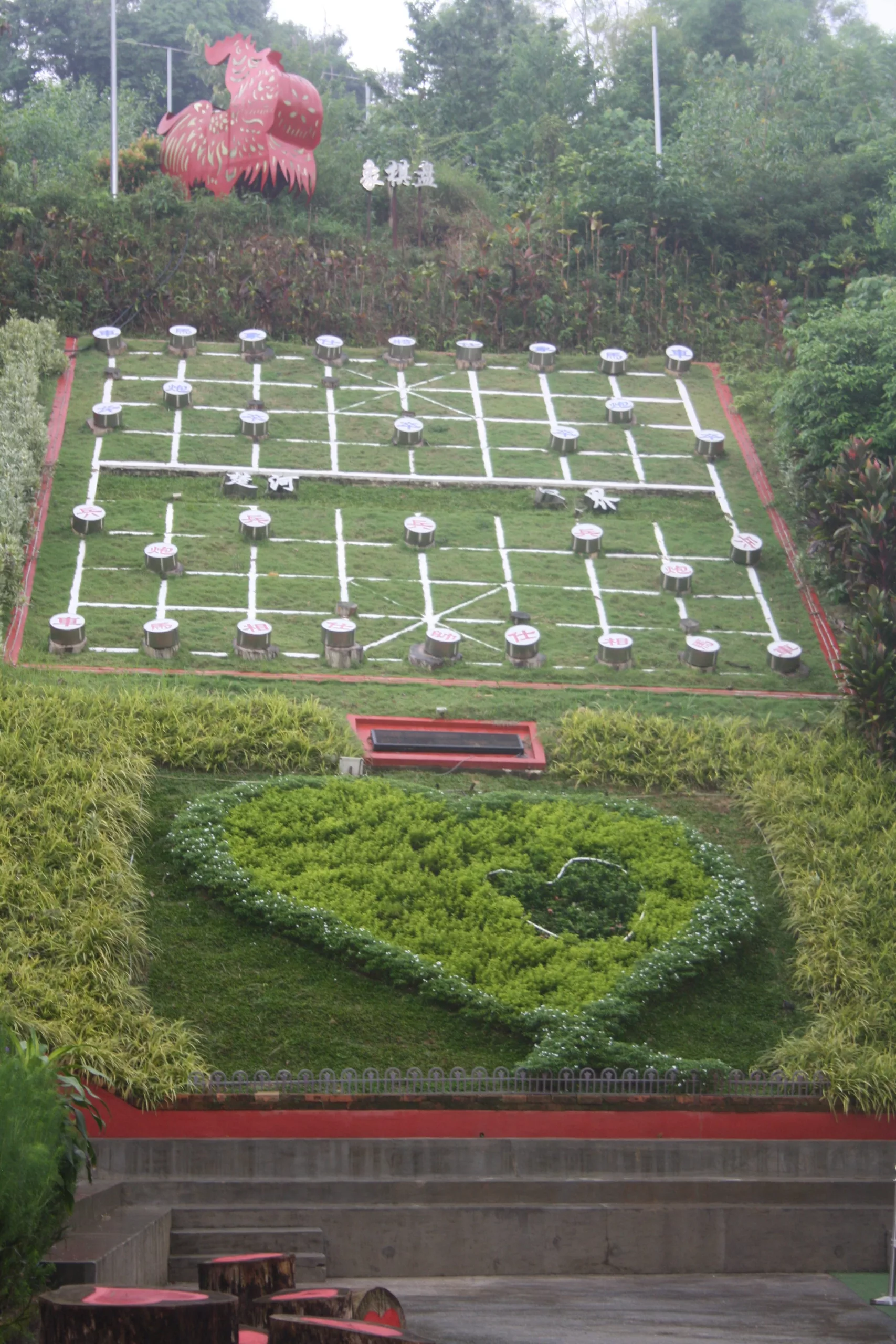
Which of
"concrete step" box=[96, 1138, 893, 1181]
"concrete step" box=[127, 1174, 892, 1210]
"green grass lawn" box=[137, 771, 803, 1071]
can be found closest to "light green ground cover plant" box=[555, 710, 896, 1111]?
"green grass lawn" box=[137, 771, 803, 1071]

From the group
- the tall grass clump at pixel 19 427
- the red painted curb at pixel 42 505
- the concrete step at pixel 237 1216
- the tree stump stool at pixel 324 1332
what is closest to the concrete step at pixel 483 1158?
the concrete step at pixel 237 1216

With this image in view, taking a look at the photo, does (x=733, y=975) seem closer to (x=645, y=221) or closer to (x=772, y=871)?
(x=772, y=871)

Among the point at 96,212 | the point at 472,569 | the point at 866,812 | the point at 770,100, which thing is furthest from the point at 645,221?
the point at 866,812

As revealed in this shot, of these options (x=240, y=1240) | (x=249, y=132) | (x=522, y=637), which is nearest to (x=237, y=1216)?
(x=240, y=1240)

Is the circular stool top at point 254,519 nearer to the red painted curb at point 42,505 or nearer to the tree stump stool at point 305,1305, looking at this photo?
the red painted curb at point 42,505

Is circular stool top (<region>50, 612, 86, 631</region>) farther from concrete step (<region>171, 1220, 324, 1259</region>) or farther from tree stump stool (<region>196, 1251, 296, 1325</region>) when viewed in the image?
tree stump stool (<region>196, 1251, 296, 1325</region>)

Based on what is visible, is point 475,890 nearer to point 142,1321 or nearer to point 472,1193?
point 472,1193

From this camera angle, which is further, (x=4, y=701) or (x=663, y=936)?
(x=4, y=701)
